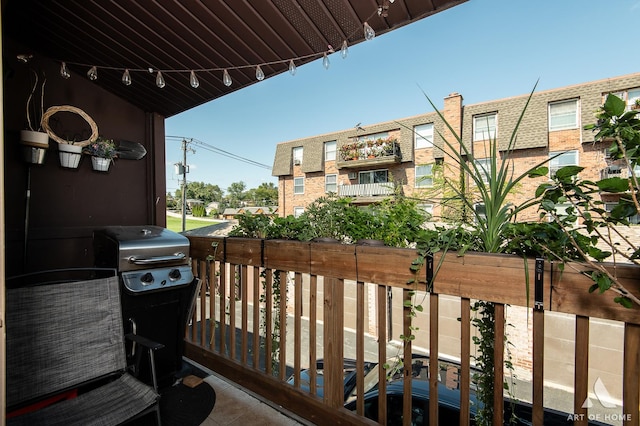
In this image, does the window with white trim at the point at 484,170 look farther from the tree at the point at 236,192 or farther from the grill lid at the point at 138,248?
the tree at the point at 236,192

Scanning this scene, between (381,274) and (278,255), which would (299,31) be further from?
(381,274)

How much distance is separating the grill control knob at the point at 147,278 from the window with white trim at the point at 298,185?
600 inches

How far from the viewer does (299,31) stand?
77.3 inches

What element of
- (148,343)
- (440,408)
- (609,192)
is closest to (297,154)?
(440,408)

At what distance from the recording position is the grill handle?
1.92m

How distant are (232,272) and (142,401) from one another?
0.86 meters

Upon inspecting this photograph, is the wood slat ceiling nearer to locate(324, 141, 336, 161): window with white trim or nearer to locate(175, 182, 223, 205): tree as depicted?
locate(324, 141, 336, 161): window with white trim

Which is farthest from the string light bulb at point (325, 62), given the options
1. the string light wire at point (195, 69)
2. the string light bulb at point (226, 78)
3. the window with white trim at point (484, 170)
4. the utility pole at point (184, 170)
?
the utility pole at point (184, 170)

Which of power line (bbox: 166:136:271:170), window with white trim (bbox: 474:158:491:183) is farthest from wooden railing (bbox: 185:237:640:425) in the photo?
power line (bbox: 166:136:271:170)

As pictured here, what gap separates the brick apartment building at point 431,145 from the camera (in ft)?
31.5

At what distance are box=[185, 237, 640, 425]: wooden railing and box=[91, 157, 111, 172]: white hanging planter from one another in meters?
1.34

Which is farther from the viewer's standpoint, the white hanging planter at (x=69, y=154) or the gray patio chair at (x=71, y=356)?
the white hanging planter at (x=69, y=154)

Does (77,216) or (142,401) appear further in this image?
(77,216)

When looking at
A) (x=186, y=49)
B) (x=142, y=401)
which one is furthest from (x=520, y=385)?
(x=186, y=49)
